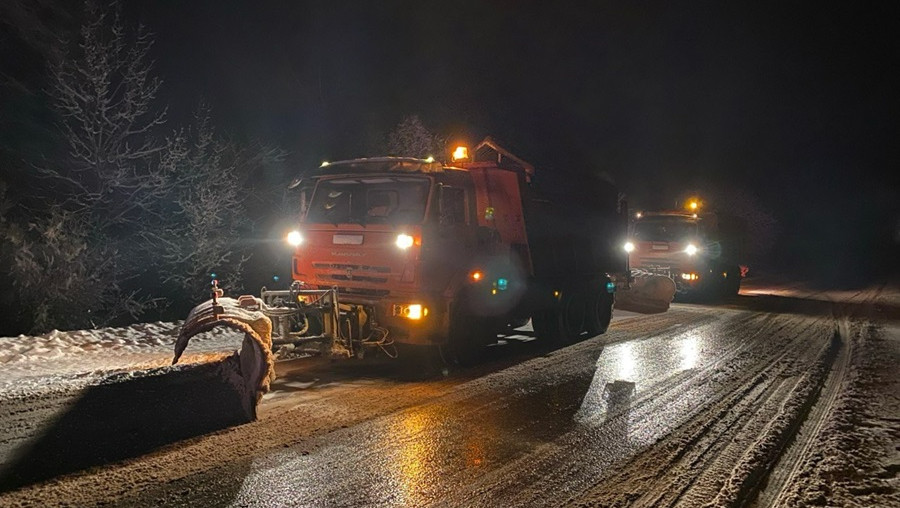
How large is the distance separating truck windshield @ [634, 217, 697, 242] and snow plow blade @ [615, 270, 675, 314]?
8.64 feet

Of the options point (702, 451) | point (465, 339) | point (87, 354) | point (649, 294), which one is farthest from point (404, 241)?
point (649, 294)

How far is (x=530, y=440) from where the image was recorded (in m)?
5.29

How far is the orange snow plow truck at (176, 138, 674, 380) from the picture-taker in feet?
25.0

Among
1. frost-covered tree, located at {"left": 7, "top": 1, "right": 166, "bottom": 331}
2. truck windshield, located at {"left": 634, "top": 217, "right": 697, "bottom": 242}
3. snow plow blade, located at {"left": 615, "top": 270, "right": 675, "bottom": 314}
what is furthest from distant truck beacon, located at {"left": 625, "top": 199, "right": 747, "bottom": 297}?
frost-covered tree, located at {"left": 7, "top": 1, "right": 166, "bottom": 331}

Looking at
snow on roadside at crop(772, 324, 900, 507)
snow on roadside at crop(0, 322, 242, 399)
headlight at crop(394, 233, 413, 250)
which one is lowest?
snow on roadside at crop(772, 324, 900, 507)

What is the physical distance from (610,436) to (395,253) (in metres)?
3.46

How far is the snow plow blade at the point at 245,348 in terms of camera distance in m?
5.89

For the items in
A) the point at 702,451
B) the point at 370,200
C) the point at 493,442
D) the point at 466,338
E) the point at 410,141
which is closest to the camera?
the point at 702,451

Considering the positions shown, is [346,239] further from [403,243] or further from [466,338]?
[466,338]

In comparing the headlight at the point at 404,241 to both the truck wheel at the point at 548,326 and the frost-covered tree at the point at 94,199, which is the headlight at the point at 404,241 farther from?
the frost-covered tree at the point at 94,199

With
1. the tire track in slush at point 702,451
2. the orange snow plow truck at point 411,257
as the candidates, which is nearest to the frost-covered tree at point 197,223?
the orange snow plow truck at point 411,257

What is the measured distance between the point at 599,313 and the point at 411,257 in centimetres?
533

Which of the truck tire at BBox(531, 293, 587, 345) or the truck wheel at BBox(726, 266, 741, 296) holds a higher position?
the truck wheel at BBox(726, 266, 741, 296)

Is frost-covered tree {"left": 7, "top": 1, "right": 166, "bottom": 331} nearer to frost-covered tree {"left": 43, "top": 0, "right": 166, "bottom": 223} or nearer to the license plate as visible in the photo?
frost-covered tree {"left": 43, "top": 0, "right": 166, "bottom": 223}
